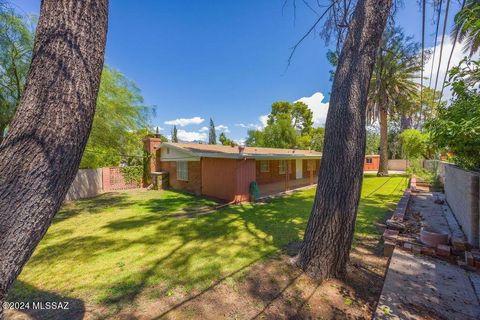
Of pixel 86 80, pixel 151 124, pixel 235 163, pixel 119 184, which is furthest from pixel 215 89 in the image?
pixel 86 80

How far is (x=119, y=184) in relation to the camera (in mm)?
14953

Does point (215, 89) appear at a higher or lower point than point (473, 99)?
higher

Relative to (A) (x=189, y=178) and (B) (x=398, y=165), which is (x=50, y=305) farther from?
(B) (x=398, y=165)

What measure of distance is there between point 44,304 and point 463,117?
7.25 meters

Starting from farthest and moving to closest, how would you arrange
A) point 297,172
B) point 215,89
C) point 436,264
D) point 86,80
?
point 215,89 → point 297,172 → point 436,264 → point 86,80

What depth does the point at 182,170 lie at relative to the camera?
14375 mm

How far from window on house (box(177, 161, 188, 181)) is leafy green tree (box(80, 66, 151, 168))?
3049mm

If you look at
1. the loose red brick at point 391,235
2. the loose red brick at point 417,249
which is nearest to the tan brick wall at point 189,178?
the loose red brick at point 391,235

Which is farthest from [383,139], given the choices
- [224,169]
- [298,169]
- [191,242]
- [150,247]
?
[150,247]

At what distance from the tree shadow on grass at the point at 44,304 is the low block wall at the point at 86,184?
8887 millimetres

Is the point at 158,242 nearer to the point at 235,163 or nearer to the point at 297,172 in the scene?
the point at 235,163

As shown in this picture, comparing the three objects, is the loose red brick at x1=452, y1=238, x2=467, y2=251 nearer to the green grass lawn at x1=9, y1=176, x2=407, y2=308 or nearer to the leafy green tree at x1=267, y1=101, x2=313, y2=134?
the green grass lawn at x1=9, y1=176, x2=407, y2=308

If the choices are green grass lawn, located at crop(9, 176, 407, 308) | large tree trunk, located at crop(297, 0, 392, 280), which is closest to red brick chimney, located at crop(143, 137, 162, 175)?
green grass lawn, located at crop(9, 176, 407, 308)

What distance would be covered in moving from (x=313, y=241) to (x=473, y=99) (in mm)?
3695
